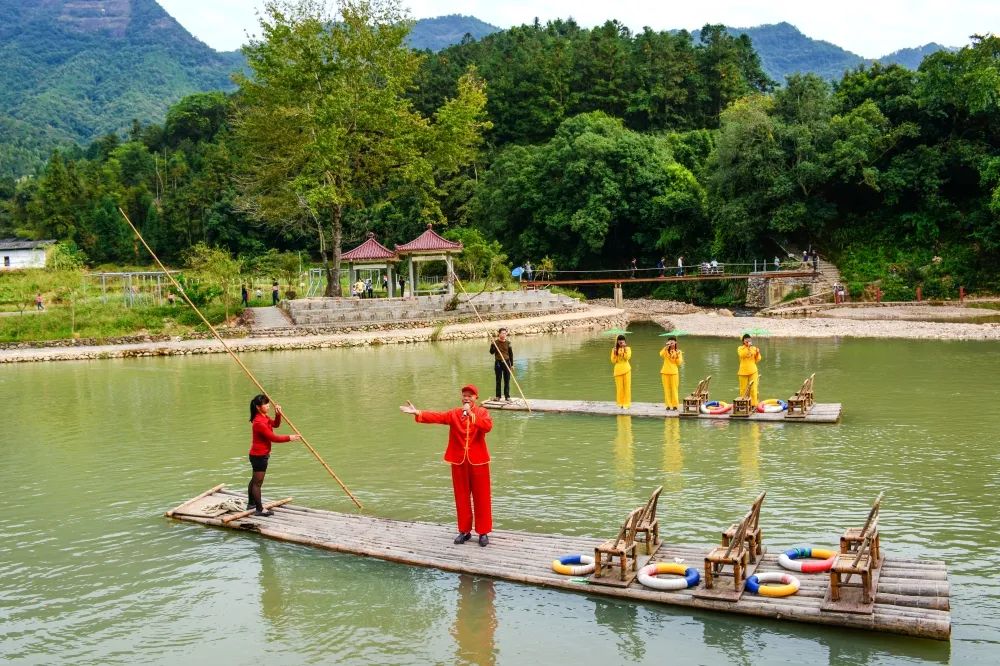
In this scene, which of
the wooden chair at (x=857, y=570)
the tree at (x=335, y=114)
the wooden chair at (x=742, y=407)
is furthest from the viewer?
the tree at (x=335, y=114)

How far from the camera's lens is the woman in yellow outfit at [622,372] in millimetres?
18500

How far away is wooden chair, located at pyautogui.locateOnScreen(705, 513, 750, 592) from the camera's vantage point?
8617 millimetres

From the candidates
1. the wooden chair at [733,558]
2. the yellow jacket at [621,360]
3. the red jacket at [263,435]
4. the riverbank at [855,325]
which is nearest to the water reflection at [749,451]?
the yellow jacket at [621,360]

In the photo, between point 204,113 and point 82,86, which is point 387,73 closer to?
point 204,113

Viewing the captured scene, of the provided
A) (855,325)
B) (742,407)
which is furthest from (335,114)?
(742,407)

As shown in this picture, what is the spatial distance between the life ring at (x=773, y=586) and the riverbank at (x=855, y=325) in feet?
80.0

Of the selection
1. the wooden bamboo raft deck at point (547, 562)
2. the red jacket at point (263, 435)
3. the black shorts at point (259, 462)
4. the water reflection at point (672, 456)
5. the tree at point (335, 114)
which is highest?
the tree at point (335, 114)

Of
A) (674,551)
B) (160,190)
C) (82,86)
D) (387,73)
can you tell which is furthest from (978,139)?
(82,86)

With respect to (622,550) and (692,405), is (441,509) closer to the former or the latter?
(622,550)

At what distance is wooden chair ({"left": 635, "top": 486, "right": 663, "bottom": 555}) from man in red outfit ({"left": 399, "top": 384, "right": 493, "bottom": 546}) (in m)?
1.81

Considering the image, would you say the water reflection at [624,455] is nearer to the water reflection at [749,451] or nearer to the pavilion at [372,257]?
the water reflection at [749,451]

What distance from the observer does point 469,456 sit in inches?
399

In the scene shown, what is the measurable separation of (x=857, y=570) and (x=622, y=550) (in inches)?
88.3

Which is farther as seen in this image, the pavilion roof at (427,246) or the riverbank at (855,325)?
the pavilion roof at (427,246)
